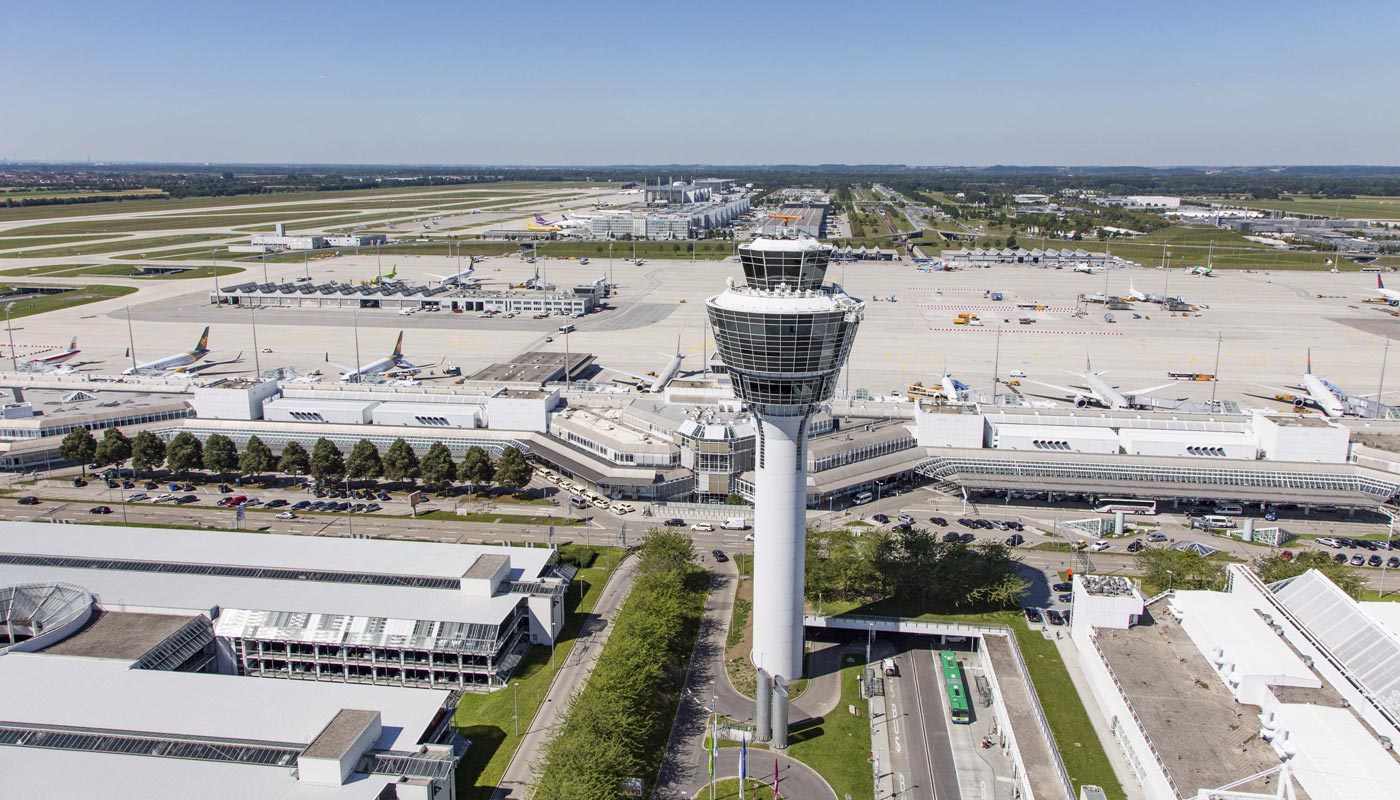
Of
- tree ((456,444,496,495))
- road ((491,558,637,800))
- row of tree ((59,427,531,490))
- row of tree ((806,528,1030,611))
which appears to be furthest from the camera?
row of tree ((59,427,531,490))

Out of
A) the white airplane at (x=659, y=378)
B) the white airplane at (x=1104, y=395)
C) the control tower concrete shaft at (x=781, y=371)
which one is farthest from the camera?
the white airplane at (x=659, y=378)

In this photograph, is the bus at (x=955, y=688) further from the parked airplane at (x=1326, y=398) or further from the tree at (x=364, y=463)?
the parked airplane at (x=1326, y=398)

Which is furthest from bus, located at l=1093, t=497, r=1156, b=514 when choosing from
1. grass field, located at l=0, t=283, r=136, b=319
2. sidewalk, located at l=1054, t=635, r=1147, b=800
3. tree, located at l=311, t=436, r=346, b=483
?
grass field, located at l=0, t=283, r=136, b=319

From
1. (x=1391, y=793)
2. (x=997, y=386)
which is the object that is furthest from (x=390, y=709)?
(x=997, y=386)

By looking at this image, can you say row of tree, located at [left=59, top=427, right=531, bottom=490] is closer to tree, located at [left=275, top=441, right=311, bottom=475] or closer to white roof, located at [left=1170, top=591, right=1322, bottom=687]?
tree, located at [left=275, top=441, right=311, bottom=475]

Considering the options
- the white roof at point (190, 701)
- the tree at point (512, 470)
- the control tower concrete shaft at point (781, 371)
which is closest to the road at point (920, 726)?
the control tower concrete shaft at point (781, 371)
